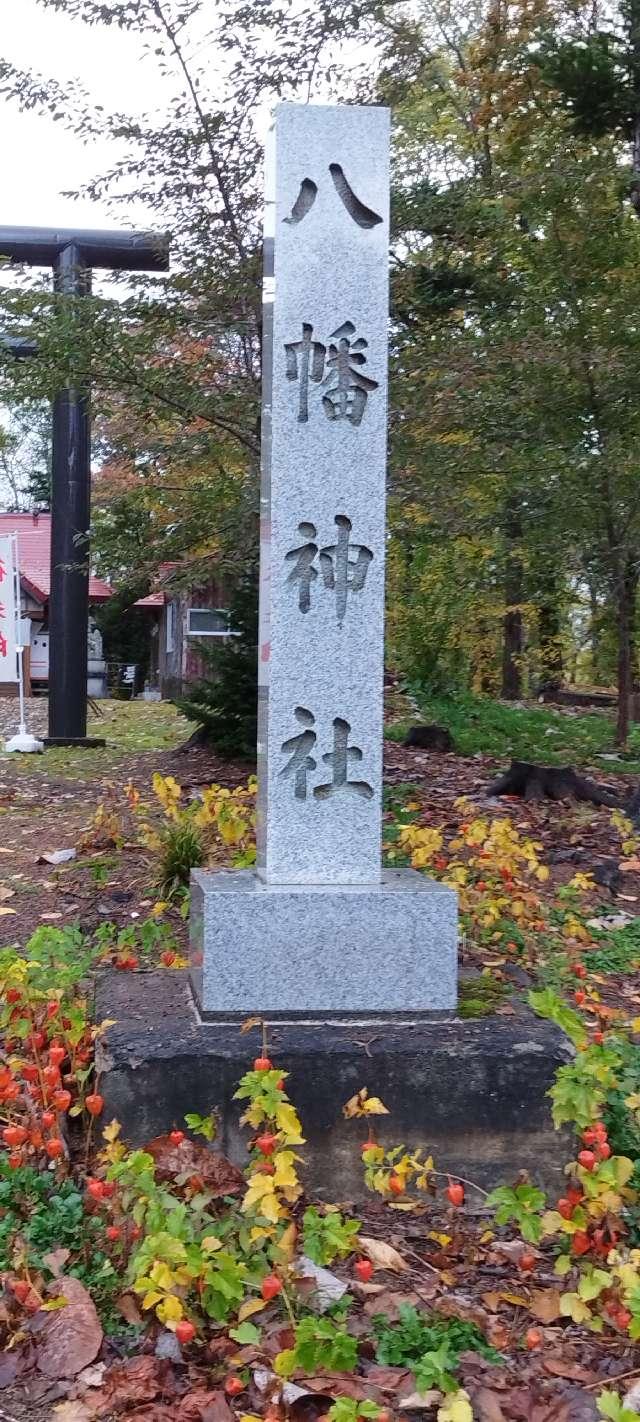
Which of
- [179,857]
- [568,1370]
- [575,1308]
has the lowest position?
[568,1370]

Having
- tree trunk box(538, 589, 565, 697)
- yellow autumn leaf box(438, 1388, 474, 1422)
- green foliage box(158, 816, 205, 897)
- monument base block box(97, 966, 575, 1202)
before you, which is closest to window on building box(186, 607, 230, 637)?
tree trunk box(538, 589, 565, 697)

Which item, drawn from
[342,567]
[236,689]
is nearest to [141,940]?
[342,567]

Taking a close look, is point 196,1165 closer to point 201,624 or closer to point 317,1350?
point 317,1350

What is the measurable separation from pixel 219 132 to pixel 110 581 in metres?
3.56

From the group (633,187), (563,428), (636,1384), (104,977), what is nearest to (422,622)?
(563,428)

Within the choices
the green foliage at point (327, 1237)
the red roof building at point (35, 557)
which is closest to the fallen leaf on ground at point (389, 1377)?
the green foliage at point (327, 1237)

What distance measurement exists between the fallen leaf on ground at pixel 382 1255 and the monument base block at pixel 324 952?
0.70 metres

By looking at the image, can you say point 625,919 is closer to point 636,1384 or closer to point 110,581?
point 636,1384

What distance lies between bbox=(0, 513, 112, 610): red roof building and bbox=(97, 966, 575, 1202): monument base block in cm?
2171

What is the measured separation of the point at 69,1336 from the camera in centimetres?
252

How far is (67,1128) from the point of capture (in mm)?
3203

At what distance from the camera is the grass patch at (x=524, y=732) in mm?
9828

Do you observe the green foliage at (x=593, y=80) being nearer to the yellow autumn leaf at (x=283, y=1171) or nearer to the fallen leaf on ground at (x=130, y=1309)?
the yellow autumn leaf at (x=283, y=1171)

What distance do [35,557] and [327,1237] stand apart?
27.7 metres
